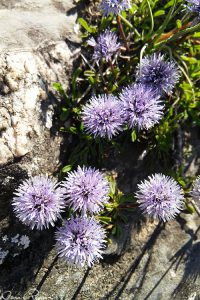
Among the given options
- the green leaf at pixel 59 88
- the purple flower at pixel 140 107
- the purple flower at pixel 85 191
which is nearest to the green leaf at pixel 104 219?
the purple flower at pixel 85 191

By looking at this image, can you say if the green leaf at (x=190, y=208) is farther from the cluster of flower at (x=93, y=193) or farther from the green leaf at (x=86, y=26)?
the green leaf at (x=86, y=26)

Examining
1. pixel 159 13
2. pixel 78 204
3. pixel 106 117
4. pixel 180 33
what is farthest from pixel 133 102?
pixel 159 13

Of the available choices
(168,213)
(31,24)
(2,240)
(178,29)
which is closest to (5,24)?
(31,24)

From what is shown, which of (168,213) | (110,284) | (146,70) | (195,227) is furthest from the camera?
(195,227)

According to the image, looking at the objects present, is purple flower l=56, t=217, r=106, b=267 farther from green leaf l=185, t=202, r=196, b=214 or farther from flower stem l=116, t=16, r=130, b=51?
flower stem l=116, t=16, r=130, b=51

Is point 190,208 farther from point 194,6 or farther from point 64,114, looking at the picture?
point 194,6

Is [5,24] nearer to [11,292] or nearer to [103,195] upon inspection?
[103,195]
